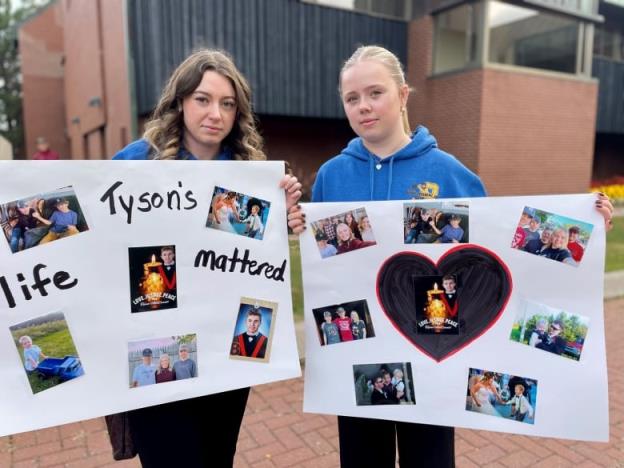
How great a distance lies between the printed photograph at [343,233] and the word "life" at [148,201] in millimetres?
467

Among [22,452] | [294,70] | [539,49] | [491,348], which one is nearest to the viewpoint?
[491,348]

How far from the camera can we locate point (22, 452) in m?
2.81

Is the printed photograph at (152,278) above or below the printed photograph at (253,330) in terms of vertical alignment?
above

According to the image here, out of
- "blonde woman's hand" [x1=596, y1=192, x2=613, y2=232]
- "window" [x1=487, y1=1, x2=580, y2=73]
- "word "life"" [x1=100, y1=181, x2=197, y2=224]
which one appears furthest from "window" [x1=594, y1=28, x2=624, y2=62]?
"word "life"" [x1=100, y1=181, x2=197, y2=224]

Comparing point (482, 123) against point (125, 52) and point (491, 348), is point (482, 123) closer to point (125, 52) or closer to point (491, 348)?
point (125, 52)

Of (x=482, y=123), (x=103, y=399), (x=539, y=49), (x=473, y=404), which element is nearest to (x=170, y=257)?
(x=103, y=399)

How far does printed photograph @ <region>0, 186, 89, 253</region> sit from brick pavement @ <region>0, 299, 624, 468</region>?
5.49ft

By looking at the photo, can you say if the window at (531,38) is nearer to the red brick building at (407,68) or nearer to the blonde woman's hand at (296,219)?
the red brick building at (407,68)

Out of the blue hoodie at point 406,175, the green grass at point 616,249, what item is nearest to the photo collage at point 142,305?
the blue hoodie at point 406,175

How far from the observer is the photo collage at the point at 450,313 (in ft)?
5.70

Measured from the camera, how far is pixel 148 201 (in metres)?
1.65

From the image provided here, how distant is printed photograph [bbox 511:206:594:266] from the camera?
1730 millimetres

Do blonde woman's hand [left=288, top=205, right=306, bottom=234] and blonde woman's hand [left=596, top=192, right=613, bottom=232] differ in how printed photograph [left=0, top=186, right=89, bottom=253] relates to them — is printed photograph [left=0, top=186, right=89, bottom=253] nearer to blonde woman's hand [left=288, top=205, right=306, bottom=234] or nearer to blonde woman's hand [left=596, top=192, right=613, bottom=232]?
blonde woman's hand [left=288, top=205, right=306, bottom=234]

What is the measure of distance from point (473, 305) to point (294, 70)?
36.4ft
